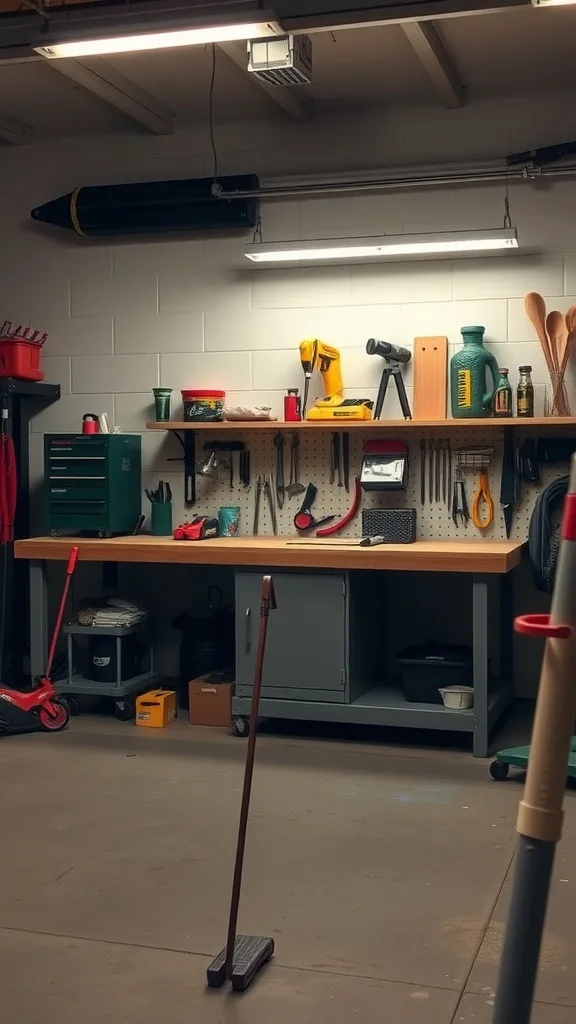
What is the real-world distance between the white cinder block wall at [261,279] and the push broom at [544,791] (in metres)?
3.97

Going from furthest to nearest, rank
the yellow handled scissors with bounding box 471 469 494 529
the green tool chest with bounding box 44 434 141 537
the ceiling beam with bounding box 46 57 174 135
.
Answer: the green tool chest with bounding box 44 434 141 537, the yellow handled scissors with bounding box 471 469 494 529, the ceiling beam with bounding box 46 57 174 135

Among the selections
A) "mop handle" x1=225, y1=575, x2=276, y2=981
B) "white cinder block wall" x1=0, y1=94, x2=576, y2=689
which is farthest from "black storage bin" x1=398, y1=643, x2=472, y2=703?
"mop handle" x1=225, y1=575, x2=276, y2=981

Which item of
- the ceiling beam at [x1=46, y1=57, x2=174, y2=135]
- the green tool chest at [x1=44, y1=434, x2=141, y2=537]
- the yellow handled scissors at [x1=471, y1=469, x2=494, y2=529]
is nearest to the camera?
the ceiling beam at [x1=46, y1=57, x2=174, y2=135]

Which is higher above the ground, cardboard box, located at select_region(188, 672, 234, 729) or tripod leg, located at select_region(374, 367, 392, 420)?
tripod leg, located at select_region(374, 367, 392, 420)

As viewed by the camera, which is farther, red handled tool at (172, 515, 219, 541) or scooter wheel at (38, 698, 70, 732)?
red handled tool at (172, 515, 219, 541)

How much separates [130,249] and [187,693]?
2.35 metres

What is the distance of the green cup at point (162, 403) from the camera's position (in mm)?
5320

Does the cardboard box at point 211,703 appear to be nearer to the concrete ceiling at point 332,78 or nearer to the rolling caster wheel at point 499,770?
the rolling caster wheel at point 499,770

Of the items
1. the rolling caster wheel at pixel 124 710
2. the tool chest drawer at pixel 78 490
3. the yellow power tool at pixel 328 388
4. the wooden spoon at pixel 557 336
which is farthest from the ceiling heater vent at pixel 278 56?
the rolling caster wheel at pixel 124 710

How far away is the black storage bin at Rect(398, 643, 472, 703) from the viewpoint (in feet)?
14.7

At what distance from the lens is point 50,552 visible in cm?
491

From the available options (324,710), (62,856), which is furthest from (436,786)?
(62,856)

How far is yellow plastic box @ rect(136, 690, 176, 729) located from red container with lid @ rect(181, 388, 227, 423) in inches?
52.6

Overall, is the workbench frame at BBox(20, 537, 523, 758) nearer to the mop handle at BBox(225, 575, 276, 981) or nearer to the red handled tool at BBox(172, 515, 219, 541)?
the red handled tool at BBox(172, 515, 219, 541)
